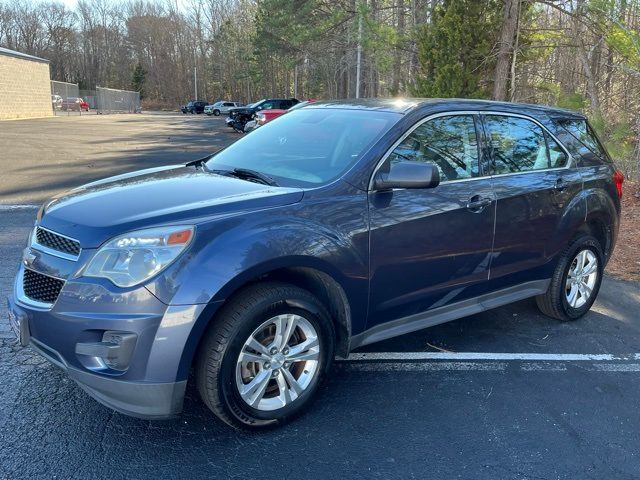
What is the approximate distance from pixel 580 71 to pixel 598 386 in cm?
1211

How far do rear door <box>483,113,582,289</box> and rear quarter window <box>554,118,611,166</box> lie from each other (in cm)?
13

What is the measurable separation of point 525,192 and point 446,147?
763 millimetres

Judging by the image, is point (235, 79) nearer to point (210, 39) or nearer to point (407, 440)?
point (210, 39)

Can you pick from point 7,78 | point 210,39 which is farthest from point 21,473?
point 210,39

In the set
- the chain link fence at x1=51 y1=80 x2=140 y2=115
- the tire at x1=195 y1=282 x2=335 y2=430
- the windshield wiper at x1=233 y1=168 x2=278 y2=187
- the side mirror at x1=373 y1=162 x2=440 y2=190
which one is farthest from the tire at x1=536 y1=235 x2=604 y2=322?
the chain link fence at x1=51 y1=80 x2=140 y2=115

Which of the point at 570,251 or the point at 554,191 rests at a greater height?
the point at 554,191

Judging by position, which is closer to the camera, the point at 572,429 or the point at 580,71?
the point at 572,429

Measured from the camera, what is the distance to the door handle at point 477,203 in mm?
3734

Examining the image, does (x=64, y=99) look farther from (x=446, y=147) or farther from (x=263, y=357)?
Result: (x=263, y=357)

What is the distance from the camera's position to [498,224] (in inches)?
154

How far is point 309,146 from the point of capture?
151 inches

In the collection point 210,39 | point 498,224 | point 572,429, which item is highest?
point 210,39

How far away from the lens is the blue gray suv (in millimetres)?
2605

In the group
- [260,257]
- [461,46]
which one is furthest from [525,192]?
[461,46]
